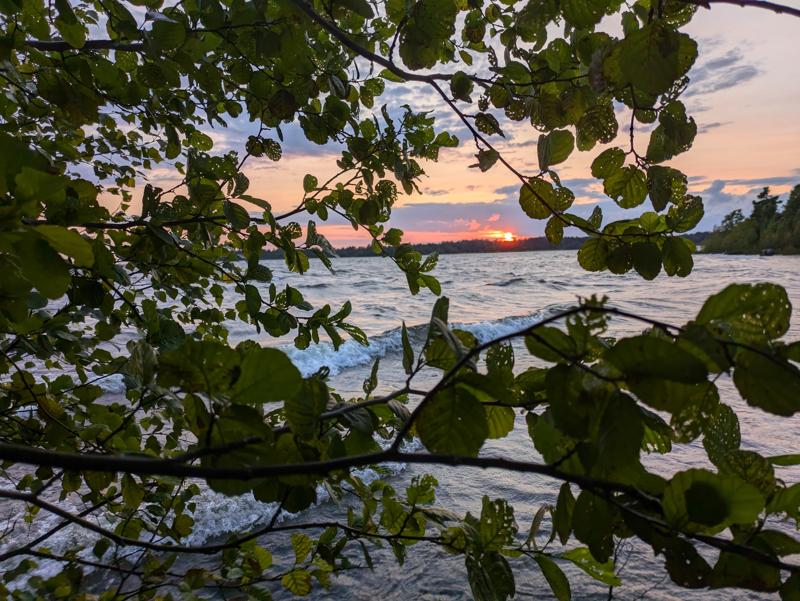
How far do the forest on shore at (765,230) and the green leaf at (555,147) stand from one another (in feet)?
182

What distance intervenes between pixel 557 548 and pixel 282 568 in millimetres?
1976

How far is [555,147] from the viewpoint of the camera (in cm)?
86

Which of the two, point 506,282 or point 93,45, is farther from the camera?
point 506,282

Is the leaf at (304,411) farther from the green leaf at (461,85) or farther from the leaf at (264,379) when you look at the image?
the green leaf at (461,85)

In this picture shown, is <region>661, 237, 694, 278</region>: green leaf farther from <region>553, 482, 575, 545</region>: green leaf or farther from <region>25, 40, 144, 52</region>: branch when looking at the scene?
<region>25, 40, 144, 52</region>: branch

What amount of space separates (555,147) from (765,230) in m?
63.1

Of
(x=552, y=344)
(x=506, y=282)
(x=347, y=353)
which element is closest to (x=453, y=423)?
(x=552, y=344)

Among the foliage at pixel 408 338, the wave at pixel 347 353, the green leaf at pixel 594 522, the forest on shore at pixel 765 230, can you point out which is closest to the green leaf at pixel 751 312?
the foliage at pixel 408 338

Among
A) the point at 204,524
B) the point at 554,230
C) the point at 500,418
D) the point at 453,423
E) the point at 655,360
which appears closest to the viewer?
the point at 655,360

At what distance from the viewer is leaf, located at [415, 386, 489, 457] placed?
1.69 ft

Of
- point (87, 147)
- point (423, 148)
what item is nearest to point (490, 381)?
point (423, 148)

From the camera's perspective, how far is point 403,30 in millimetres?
1044

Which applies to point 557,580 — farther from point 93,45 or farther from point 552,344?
point 93,45

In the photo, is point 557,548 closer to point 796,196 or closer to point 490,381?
point 490,381
